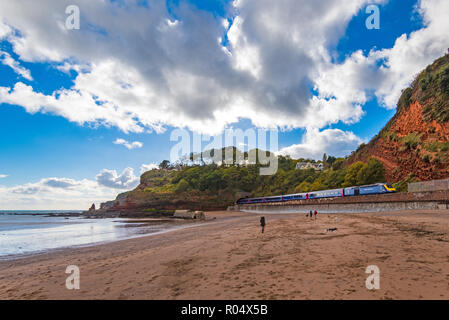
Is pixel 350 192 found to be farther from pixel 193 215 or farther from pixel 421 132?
pixel 193 215

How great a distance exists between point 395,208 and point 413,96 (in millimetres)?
32430

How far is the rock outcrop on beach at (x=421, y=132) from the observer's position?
35156 millimetres

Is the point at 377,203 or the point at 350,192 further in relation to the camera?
the point at 350,192

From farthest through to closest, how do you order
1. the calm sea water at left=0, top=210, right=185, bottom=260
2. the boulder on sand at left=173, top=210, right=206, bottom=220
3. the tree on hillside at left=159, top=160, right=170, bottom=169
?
the tree on hillside at left=159, top=160, right=170, bottom=169, the boulder on sand at left=173, top=210, right=206, bottom=220, the calm sea water at left=0, top=210, right=185, bottom=260

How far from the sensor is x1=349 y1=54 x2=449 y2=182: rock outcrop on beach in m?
35.2

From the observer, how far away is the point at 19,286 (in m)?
6.96

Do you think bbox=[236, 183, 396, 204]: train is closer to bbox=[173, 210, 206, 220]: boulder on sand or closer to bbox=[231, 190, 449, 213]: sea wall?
bbox=[231, 190, 449, 213]: sea wall

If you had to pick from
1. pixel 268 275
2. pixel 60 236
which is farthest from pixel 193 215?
pixel 268 275

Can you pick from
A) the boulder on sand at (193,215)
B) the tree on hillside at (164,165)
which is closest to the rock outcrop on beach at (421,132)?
the boulder on sand at (193,215)

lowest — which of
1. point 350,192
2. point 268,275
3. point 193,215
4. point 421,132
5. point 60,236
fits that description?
point 193,215

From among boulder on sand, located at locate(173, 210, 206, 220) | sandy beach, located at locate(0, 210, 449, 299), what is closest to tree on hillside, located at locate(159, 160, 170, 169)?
boulder on sand, located at locate(173, 210, 206, 220)

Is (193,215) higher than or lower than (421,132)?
lower

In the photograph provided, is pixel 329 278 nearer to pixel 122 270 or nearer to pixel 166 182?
pixel 122 270

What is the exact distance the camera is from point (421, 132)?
39.8 metres
